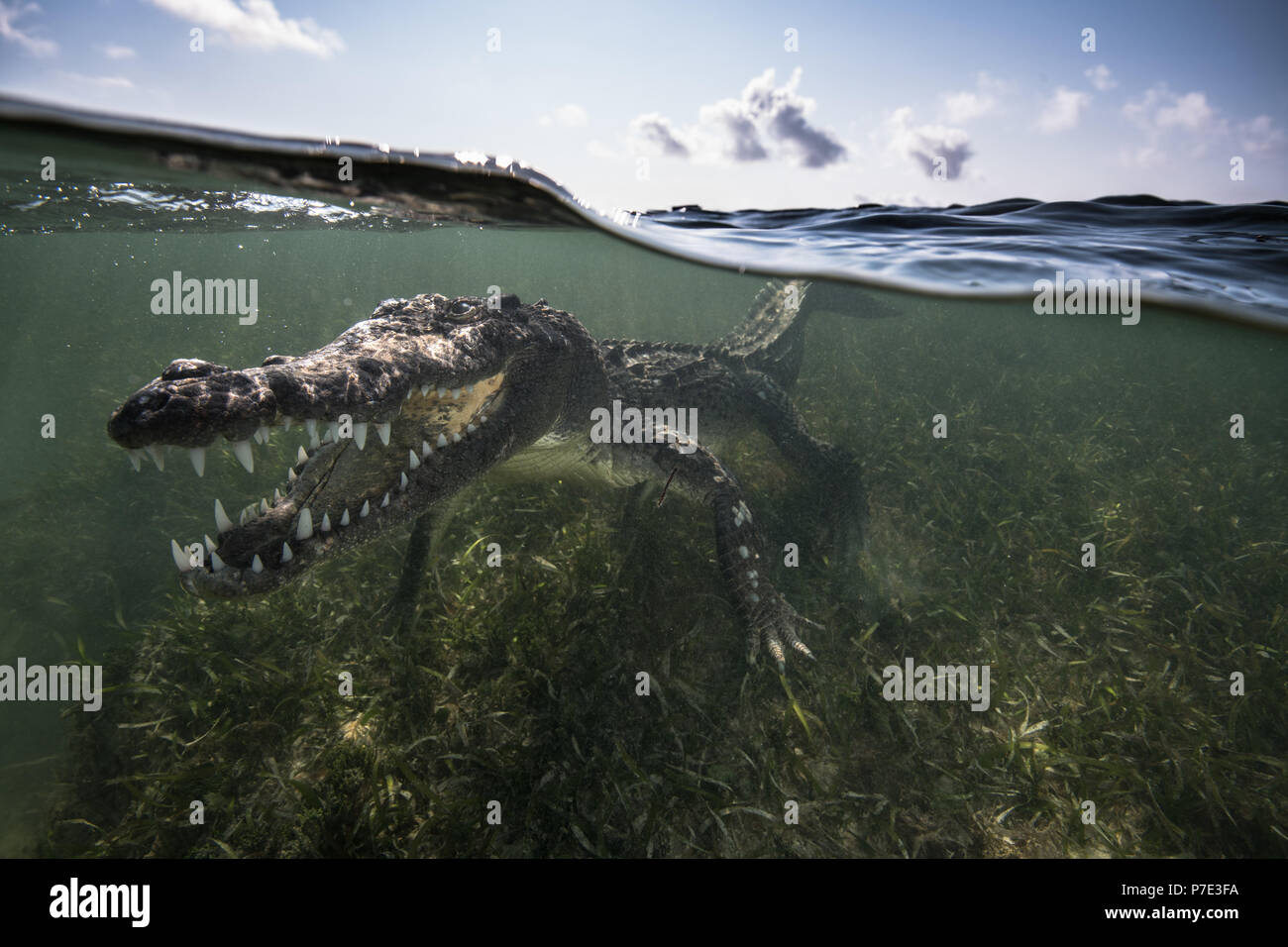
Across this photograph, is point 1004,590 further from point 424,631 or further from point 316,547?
point 316,547

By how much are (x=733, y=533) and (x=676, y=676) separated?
102 cm

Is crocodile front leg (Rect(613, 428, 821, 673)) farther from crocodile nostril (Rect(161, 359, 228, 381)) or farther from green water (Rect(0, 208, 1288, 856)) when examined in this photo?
crocodile nostril (Rect(161, 359, 228, 381))

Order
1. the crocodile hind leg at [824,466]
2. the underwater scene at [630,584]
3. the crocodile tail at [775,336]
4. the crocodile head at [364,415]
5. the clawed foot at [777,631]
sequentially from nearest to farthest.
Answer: the crocodile head at [364,415] < the underwater scene at [630,584] < the clawed foot at [777,631] < the crocodile hind leg at [824,466] < the crocodile tail at [775,336]

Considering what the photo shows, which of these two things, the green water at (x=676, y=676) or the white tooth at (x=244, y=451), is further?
the green water at (x=676, y=676)

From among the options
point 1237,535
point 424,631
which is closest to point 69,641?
point 424,631

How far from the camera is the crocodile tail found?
6.57 metres

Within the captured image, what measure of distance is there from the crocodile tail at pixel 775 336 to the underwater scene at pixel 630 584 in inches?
5.1

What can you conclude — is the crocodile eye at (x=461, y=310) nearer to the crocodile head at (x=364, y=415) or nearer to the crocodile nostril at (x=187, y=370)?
the crocodile head at (x=364, y=415)

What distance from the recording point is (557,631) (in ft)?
10.8

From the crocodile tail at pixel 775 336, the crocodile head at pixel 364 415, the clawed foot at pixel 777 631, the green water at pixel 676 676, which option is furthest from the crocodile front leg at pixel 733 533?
the crocodile tail at pixel 775 336

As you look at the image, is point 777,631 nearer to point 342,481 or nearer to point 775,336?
point 342,481

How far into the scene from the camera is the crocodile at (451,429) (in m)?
1.94

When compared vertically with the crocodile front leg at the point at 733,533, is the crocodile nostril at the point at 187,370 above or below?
above
